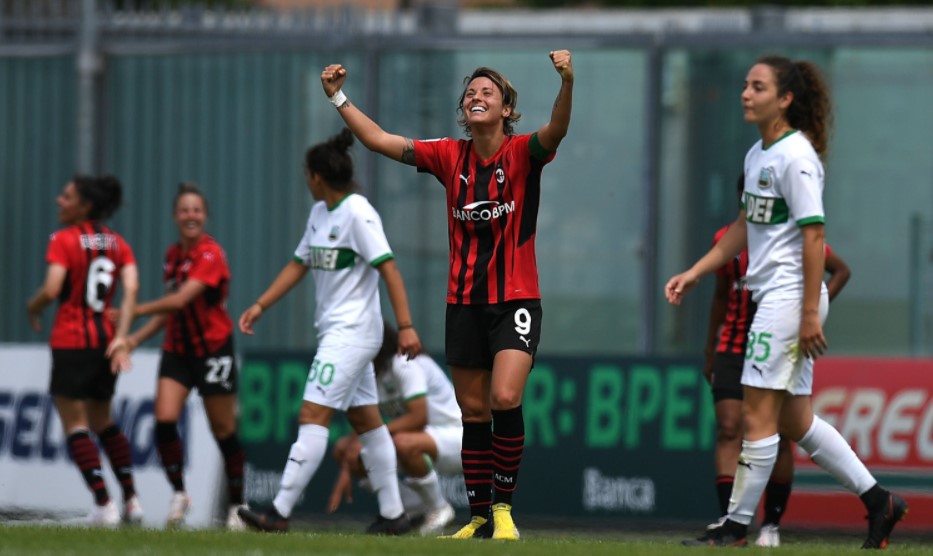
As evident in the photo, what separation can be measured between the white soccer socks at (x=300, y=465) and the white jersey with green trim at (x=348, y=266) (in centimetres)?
53

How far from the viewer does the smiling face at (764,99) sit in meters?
7.36

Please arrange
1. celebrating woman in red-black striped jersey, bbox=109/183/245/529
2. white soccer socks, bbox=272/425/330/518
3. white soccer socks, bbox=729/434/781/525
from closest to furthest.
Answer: white soccer socks, bbox=729/434/781/525 → white soccer socks, bbox=272/425/330/518 → celebrating woman in red-black striped jersey, bbox=109/183/245/529

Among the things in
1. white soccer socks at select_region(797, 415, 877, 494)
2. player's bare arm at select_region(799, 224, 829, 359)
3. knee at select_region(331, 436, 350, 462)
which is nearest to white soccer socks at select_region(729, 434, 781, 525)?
white soccer socks at select_region(797, 415, 877, 494)

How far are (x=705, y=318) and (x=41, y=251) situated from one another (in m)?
5.95

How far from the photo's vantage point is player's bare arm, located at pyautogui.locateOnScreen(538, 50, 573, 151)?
705cm

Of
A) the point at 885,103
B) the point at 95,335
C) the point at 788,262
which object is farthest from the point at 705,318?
the point at 788,262

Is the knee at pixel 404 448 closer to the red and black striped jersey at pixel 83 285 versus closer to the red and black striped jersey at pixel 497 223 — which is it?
the red and black striped jersey at pixel 83 285

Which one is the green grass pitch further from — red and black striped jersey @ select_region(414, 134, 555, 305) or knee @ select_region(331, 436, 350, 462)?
knee @ select_region(331, 436, 350, 462)

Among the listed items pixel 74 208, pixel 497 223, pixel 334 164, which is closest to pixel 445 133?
pixel 74 208

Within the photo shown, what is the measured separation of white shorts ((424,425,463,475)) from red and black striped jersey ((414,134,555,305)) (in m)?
2.86

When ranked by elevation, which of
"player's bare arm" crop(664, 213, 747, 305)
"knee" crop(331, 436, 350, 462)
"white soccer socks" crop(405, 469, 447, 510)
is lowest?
"white soccer socks" crop(405, 469, 447, 510)

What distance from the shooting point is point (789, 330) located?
23.7ft

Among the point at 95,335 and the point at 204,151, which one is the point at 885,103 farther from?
the point at 95,335

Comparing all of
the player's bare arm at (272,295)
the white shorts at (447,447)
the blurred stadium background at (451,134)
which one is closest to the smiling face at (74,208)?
the player's bare arm at (272,295)
